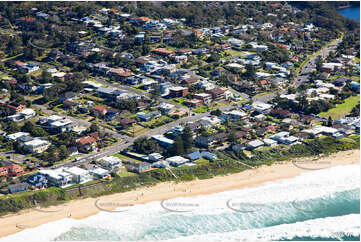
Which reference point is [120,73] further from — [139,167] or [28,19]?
[139,167]

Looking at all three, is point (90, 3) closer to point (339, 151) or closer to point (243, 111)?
point (243, 111)

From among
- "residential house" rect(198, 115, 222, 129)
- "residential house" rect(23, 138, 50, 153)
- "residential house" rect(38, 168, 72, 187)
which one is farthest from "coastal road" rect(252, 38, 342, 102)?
"residential house" rect(38, 168, 72, 187)

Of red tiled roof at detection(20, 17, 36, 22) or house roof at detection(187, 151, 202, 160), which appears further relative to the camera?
red tiled roof at detection(20, 17, 36, 22)

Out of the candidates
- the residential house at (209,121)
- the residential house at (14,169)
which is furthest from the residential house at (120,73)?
the residential house at (14,169)

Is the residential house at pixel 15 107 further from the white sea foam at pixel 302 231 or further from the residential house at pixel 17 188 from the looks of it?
the white sea foam at pixel 302 231

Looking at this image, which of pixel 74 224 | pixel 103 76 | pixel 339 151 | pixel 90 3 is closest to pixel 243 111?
pixel 339 151

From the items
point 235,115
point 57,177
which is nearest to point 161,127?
point 235,115

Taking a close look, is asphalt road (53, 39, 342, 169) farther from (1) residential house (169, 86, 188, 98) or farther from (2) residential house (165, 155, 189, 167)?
(2) residential house (165, 155, 189, 167)
